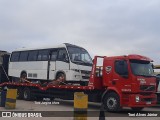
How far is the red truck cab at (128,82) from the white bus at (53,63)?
2.44m

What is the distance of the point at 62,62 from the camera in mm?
18812

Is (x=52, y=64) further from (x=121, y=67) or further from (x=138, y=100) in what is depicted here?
(x=138, y=100)

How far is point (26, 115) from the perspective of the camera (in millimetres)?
13305

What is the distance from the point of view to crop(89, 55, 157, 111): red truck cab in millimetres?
15016

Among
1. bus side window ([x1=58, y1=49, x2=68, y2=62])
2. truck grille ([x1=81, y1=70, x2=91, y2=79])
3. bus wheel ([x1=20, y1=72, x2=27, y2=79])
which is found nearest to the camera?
truck grille ([x1=81, y1=70, x2=91, y2=79])

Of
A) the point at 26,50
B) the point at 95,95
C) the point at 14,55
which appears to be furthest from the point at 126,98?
the point at 14,55

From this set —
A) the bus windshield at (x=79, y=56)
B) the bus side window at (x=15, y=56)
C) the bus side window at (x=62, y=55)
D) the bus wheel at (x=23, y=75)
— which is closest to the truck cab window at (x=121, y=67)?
the bus windshield at (x=79, y=56)

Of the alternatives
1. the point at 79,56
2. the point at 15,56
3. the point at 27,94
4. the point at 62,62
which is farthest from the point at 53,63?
the point at 15,56

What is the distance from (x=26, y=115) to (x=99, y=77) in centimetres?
484

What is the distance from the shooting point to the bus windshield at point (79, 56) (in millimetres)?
18484

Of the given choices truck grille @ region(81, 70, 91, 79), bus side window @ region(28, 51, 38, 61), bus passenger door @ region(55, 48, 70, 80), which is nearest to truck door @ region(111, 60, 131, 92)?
truck grille @ region(81, 70, 91, 79)

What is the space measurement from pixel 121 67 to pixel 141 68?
97 cm

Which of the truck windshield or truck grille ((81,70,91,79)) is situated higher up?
the truck windshield

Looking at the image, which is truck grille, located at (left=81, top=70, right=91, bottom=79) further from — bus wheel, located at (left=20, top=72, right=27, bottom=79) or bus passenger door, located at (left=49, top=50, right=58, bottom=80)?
bus wheel, located at (left=20, top=72, right=27, bottom=79)
